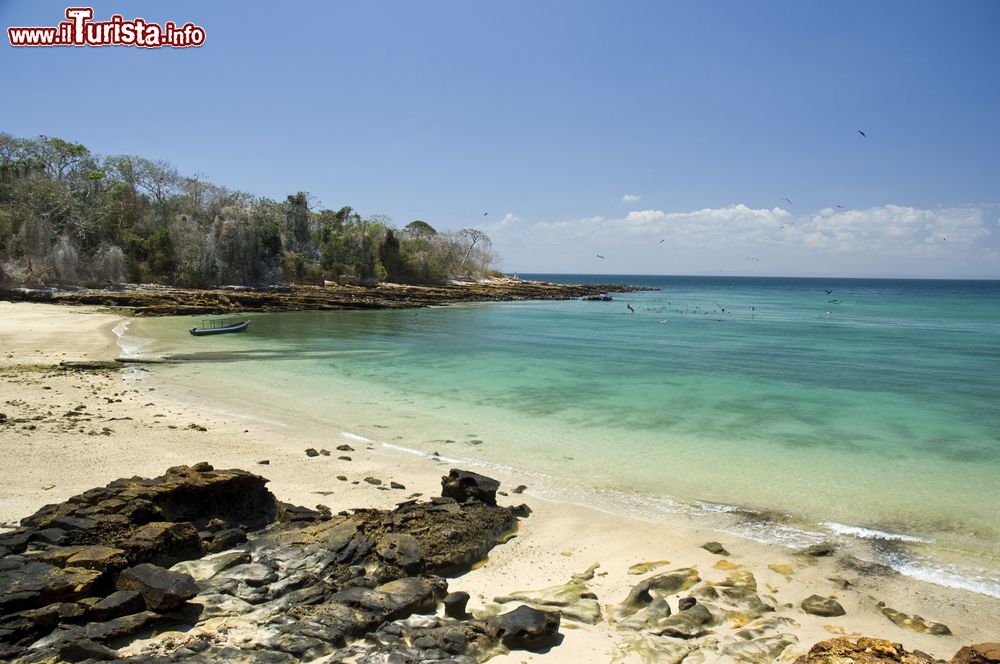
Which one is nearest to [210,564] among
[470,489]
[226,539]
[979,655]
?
[226,539]

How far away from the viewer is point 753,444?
11594 mm

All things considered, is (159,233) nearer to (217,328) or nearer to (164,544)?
(217,328)

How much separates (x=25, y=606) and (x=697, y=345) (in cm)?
2862

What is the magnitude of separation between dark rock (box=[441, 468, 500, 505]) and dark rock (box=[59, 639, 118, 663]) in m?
3.87

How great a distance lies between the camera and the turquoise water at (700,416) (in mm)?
8039

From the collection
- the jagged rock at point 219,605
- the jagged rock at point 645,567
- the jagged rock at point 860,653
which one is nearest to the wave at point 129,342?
the jagged rock at point 219,605

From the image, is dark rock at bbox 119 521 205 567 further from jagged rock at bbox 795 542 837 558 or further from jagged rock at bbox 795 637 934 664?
jagged rock at bbox 795 542 837 558

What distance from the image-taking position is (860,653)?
157 inches

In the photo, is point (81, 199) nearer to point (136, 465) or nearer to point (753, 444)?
point (136, 465)

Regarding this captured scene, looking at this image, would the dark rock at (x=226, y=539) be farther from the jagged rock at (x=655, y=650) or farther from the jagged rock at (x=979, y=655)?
the jagged rock at (x=979, y=655)

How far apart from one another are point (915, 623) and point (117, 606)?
6.61 m

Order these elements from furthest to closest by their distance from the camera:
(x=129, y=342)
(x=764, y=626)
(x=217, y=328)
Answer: (x=217, y=328), (x=129, y=342), (x=764, y=626)

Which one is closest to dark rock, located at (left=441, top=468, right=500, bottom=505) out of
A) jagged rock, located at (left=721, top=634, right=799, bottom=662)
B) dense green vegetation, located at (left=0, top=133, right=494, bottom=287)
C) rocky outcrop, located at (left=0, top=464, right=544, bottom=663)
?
rocky outcrop, located at (left=0, top=464, right=544, bottom=663)

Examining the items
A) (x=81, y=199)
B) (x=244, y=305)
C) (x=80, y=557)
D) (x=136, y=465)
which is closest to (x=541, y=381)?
(x=136, y=465)
